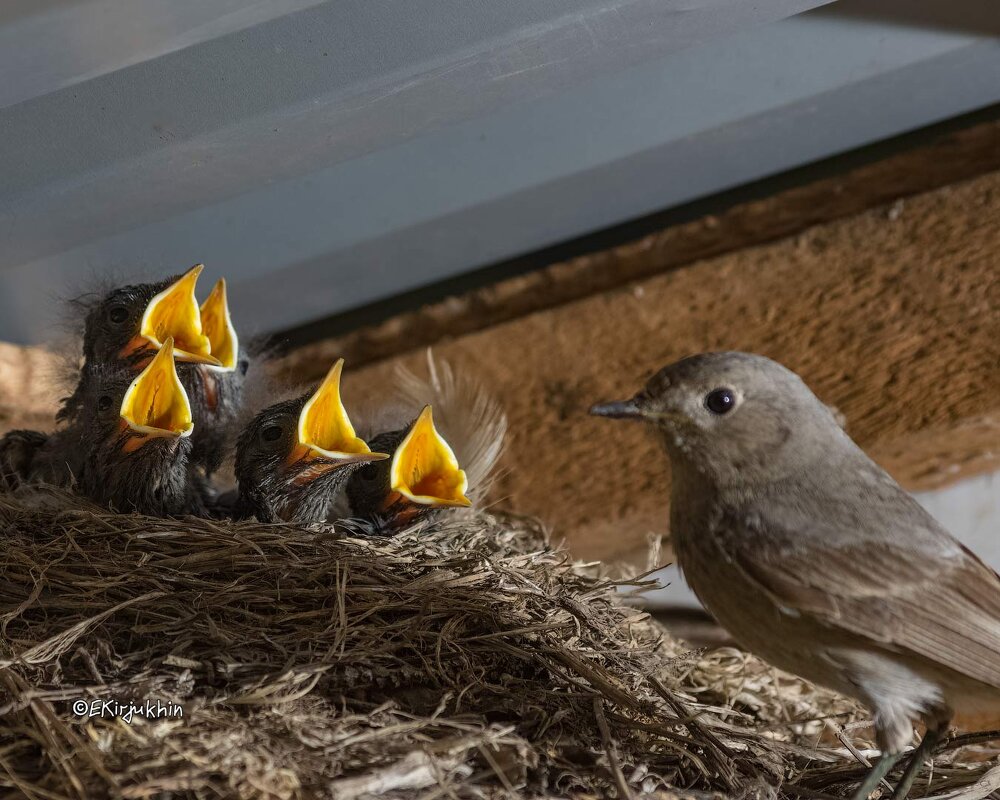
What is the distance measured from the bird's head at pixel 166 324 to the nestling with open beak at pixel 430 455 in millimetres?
447

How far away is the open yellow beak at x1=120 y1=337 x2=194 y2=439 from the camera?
251 centimetres

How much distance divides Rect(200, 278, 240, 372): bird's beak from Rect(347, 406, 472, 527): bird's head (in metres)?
0.43

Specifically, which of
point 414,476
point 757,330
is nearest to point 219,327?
point 414,476

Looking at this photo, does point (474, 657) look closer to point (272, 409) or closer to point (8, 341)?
point (272, 409)

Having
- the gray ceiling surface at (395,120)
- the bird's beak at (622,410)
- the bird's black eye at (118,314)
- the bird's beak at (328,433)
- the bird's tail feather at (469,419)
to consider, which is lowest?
the bird's tail feather at (469,419)

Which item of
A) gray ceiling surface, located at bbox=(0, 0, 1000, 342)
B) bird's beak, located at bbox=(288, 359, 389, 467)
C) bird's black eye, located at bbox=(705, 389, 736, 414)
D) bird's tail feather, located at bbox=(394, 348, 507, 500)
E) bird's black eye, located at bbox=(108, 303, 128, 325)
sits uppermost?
gray ceiling surface, located at bbox=(0, 0, 1000, 342)

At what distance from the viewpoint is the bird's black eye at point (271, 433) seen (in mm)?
2682

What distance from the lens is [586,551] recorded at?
10.5 ft

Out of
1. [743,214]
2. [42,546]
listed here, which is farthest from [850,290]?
[42,546]

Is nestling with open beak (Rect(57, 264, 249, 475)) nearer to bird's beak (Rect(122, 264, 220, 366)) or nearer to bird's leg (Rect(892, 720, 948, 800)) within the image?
bird's beak (Rect(122, 264, 220, 366))

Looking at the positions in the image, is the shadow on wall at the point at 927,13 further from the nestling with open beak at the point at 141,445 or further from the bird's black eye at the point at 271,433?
the nestling with open beak at the point at 141,445

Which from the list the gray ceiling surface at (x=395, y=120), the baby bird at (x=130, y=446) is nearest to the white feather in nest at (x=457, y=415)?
the gray ceiling surface at (x=395, y=120)

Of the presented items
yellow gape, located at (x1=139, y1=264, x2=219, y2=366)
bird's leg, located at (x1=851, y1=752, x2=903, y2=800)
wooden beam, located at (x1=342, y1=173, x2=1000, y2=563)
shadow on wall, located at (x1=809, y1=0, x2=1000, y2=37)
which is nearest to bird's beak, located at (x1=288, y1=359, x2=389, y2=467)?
yellow gape, located at (x1=139, y1=264, x2=219, y2=366)

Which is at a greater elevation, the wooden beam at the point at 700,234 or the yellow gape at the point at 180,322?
the yellow gape at the point at 180,322
